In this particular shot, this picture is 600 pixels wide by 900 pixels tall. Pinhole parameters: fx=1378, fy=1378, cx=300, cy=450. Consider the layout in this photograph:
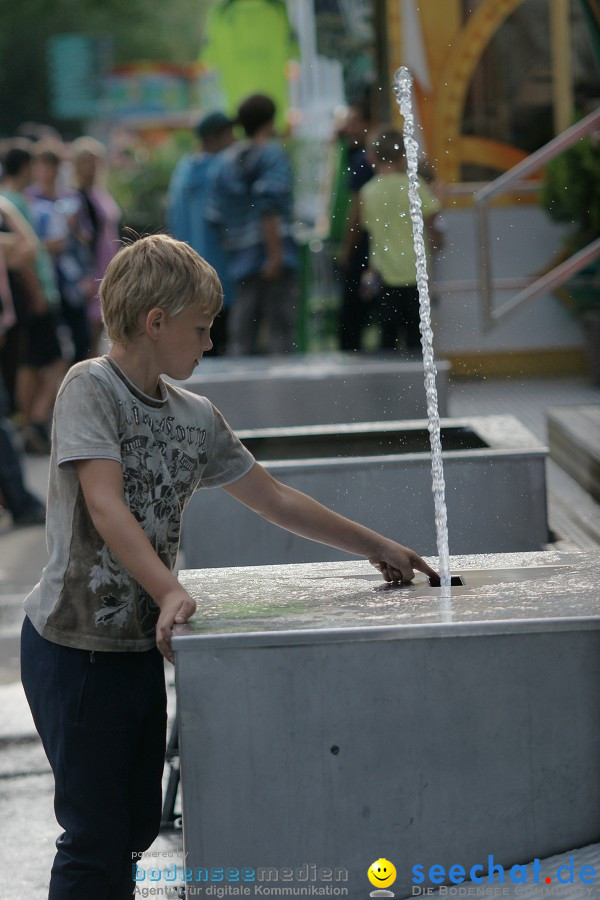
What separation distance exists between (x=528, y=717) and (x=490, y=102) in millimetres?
9905

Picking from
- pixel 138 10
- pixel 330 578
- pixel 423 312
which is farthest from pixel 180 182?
pixel 138 10

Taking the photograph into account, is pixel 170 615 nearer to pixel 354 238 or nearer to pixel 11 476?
pixel 11 476

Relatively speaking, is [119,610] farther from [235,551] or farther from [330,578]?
[235,551]

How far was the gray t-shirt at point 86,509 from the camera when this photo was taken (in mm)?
2363

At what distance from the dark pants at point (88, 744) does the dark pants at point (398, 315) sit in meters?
5.81

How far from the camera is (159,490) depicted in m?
2.46

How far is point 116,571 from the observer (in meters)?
2.40

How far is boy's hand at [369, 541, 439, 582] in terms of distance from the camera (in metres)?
2.73

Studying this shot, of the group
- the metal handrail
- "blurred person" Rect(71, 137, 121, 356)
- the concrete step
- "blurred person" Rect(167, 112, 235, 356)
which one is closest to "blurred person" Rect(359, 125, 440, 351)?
the metal handrail

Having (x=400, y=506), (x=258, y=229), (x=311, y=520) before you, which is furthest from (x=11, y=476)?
(x=311, y=520)

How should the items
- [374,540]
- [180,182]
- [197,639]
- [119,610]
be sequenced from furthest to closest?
[180,182], [374,540], [119,610], [197,639]

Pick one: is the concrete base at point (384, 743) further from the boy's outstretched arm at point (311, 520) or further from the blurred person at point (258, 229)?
the blurred person at point (258, 229)

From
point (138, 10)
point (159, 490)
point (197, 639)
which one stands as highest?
point (138, 10)

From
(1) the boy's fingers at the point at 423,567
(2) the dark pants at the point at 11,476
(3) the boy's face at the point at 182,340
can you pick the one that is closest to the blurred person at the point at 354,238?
(2) the dark pants at the point at 11,476
